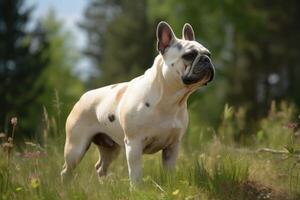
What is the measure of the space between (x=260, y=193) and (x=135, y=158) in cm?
138

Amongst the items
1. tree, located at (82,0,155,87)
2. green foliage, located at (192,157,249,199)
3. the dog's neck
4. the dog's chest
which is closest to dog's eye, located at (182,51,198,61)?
the dog's neck

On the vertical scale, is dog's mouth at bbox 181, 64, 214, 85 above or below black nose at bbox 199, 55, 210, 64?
below

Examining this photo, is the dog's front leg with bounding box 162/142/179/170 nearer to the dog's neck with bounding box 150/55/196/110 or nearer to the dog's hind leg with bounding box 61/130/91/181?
the dog's neck with bounding box 150/55/196/110

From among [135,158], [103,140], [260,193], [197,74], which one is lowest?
[260,193]

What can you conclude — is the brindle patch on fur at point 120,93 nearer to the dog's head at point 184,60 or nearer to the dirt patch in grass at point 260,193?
the dog's head at point 184,60

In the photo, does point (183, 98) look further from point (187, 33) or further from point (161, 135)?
point (187, 33)

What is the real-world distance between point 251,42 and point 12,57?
13.8m

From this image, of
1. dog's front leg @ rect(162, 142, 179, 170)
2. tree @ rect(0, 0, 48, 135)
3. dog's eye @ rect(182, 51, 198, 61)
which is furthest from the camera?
tree @ rect(0, 0, 48, 135)

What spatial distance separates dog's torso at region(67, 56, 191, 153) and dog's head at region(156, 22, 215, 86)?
6.6 inches

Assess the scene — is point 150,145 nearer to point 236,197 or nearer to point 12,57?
point 236,197

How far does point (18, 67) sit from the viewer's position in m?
40.2

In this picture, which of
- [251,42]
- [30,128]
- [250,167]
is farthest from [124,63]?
[250,167]

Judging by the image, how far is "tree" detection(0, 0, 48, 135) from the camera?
39469 mm

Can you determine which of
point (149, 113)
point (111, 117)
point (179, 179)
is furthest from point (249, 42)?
Answer: point (179, 179)
